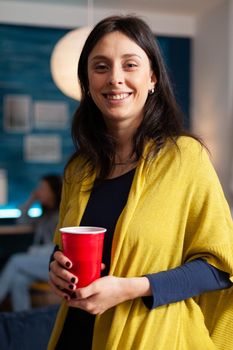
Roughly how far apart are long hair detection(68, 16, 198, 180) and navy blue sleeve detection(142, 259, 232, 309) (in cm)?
24

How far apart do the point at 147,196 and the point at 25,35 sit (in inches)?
171

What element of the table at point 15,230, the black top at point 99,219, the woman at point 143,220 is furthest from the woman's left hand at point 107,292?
the table at point 15,230

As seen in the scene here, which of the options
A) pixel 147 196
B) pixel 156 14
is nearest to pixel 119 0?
pixel 156 14

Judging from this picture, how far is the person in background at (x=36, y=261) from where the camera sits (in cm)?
416

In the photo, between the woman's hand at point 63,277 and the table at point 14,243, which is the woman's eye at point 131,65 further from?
the table at point 14,243

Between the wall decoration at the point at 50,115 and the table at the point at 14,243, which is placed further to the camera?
the wall decoration at the point at 50,115

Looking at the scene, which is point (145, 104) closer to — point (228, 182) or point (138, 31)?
point (138, 31)

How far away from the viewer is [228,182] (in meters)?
4.99

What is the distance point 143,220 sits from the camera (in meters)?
1.04

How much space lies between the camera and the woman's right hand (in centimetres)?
98

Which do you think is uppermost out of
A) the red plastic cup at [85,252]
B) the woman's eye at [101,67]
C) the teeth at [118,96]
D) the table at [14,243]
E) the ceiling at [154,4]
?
the ceiling at [154,4]

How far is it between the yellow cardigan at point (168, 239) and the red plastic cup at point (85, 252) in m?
0.07

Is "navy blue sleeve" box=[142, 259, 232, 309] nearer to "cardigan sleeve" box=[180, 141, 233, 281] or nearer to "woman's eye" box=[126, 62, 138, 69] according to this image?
"cardigan sleeve" box=[180, 141, 233, 281]

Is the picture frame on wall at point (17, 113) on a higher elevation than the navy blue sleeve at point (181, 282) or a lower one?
higher
